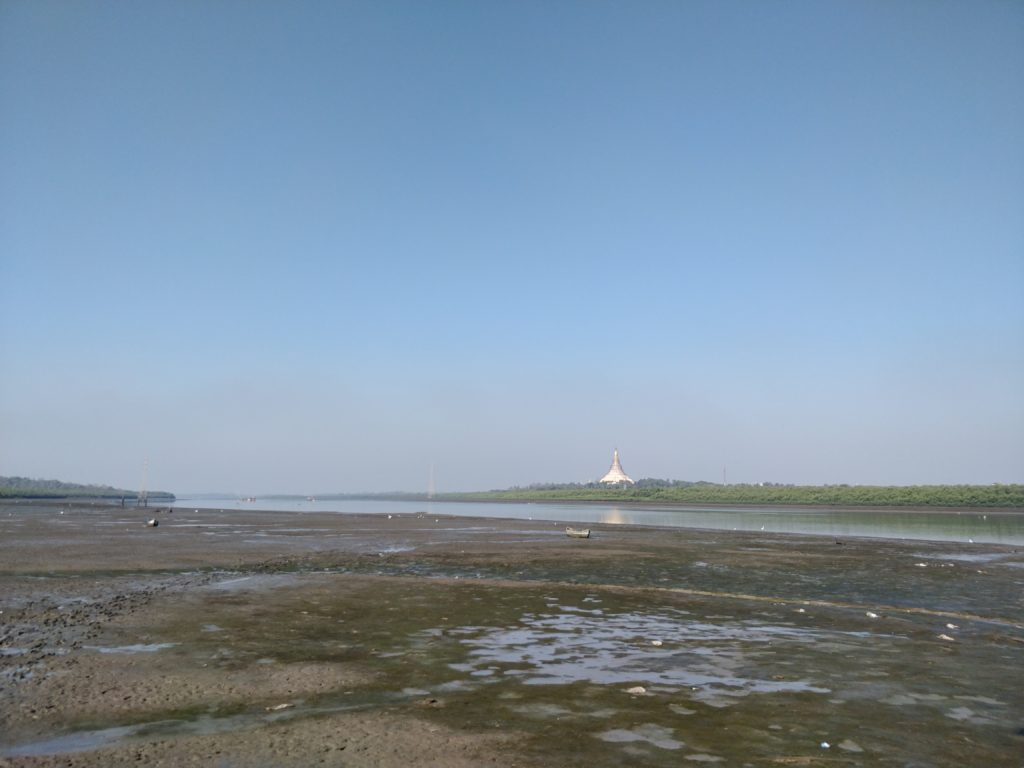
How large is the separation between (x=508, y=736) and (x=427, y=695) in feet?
7.46

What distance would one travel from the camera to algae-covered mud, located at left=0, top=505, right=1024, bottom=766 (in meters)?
8.59

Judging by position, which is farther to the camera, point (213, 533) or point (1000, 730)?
point (213, 533)

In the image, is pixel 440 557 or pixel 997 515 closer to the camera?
pixel 440 557

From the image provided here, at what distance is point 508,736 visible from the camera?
892cm

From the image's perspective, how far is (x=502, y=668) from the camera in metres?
12.5

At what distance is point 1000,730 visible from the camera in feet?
31.1

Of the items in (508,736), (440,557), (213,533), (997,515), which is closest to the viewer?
(508,736)

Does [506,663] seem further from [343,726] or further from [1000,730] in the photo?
[1000,730]

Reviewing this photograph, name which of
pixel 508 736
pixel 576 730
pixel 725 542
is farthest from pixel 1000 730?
pixel 725 542

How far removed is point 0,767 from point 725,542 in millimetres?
44993

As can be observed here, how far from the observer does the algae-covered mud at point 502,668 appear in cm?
859

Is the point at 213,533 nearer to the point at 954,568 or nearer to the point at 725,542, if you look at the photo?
the point at 725,542

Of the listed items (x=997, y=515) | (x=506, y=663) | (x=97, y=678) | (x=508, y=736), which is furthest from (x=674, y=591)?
(x=997, y=515)

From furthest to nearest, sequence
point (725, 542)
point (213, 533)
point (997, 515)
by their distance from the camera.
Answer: point (997, 515) → point (213, 533) → point (725, 542)
